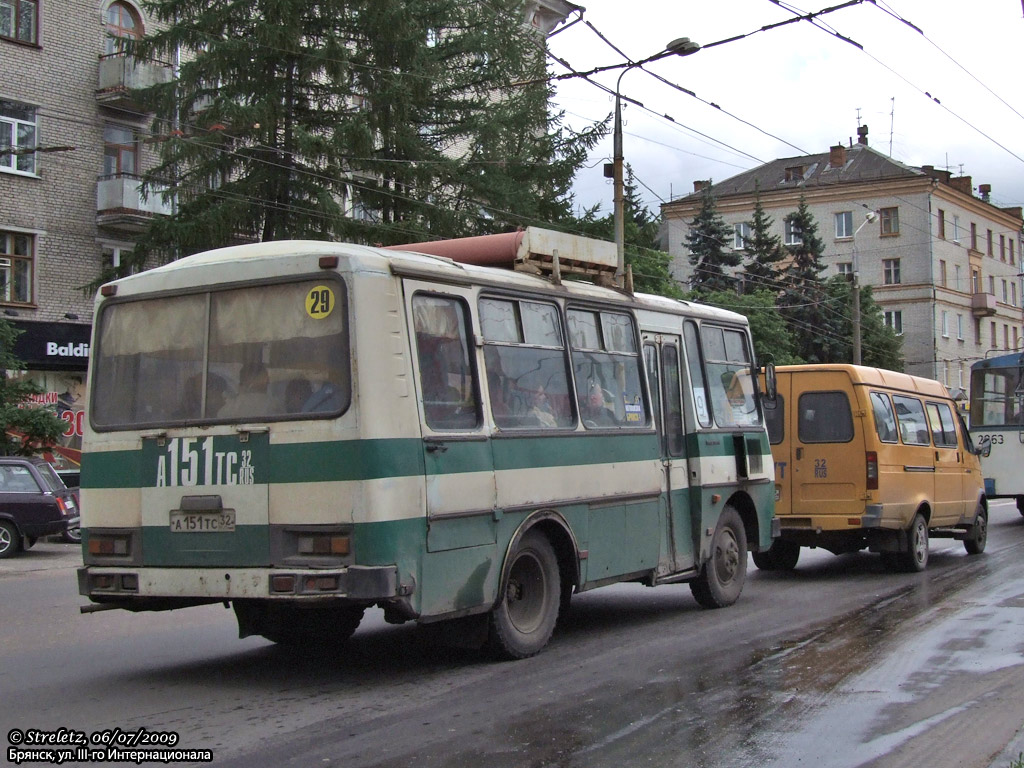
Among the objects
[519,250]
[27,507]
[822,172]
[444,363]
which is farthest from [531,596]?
[822,172]

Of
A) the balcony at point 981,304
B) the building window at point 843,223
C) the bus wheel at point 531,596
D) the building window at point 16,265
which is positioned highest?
the building window at point 843,223

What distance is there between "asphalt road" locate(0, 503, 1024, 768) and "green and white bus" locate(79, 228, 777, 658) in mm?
527

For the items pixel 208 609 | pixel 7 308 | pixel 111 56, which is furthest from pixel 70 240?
pixel 208 609

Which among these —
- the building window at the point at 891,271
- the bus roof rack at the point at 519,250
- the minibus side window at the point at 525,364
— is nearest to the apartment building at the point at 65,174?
the bus roof rack at the point at 519,250

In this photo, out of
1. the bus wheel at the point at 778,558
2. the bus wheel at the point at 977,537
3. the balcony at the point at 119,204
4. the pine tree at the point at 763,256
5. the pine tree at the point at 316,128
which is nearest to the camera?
the bus wheel at the point at 778,558

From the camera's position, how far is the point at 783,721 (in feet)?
22.0

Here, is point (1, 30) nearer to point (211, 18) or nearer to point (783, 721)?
point (211, 18)

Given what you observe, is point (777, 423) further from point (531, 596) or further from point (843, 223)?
point (843, 223)

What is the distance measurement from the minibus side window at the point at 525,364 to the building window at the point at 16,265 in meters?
21.2

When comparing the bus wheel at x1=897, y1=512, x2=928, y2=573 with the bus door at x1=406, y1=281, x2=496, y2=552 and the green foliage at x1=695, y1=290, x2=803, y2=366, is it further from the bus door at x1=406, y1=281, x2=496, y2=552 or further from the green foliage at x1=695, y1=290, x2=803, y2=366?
the green foliage at x1=695, y1=290, x2=803, y2=366

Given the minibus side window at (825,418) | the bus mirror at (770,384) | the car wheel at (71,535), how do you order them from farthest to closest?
1. the car wheel at (71,535)
2. the minibus side window at (825,418)
3. the bus mirror at (770,384)

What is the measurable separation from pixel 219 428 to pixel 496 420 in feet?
6.23

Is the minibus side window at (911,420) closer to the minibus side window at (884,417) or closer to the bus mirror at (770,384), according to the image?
the minibus side window at (884,417)

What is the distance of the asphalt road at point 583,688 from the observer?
20.1 feet
